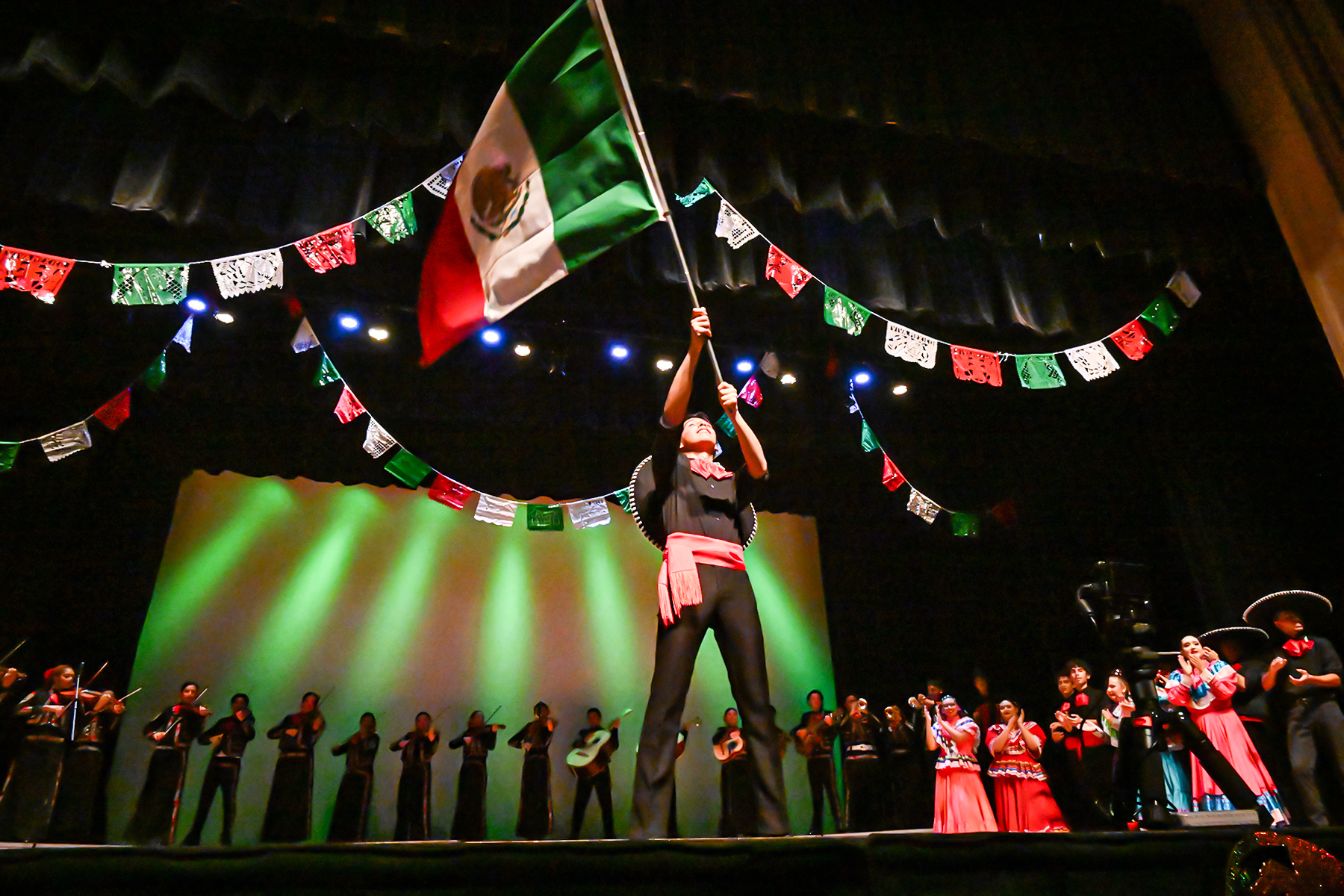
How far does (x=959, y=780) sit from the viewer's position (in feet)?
14.9

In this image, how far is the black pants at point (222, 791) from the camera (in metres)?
5.57

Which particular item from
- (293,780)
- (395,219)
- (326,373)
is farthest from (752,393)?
(293,780)

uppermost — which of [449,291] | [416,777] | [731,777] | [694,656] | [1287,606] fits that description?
[449,291]

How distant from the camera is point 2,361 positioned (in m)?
5.82

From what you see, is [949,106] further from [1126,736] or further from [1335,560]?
[1335,560]

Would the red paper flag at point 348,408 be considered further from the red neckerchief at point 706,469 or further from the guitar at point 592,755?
the red neckerchief at point 706,469

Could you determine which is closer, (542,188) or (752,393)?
(542,188)

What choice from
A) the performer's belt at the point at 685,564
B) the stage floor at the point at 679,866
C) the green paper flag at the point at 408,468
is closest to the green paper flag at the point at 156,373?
the green paper flag at the point at 408,468

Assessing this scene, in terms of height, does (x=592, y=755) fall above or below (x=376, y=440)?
below

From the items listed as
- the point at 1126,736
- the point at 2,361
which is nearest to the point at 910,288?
the point at 1126,736

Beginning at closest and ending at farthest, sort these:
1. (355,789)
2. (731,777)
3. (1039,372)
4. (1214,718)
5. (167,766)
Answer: (1214,718) → (1039,372) → (167,766) → (355,789) → (731,777)

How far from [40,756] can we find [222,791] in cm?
138

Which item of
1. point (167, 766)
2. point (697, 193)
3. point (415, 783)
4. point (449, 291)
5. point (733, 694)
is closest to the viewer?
point (733, 694)

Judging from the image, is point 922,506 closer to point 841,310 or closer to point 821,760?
point 821,760
